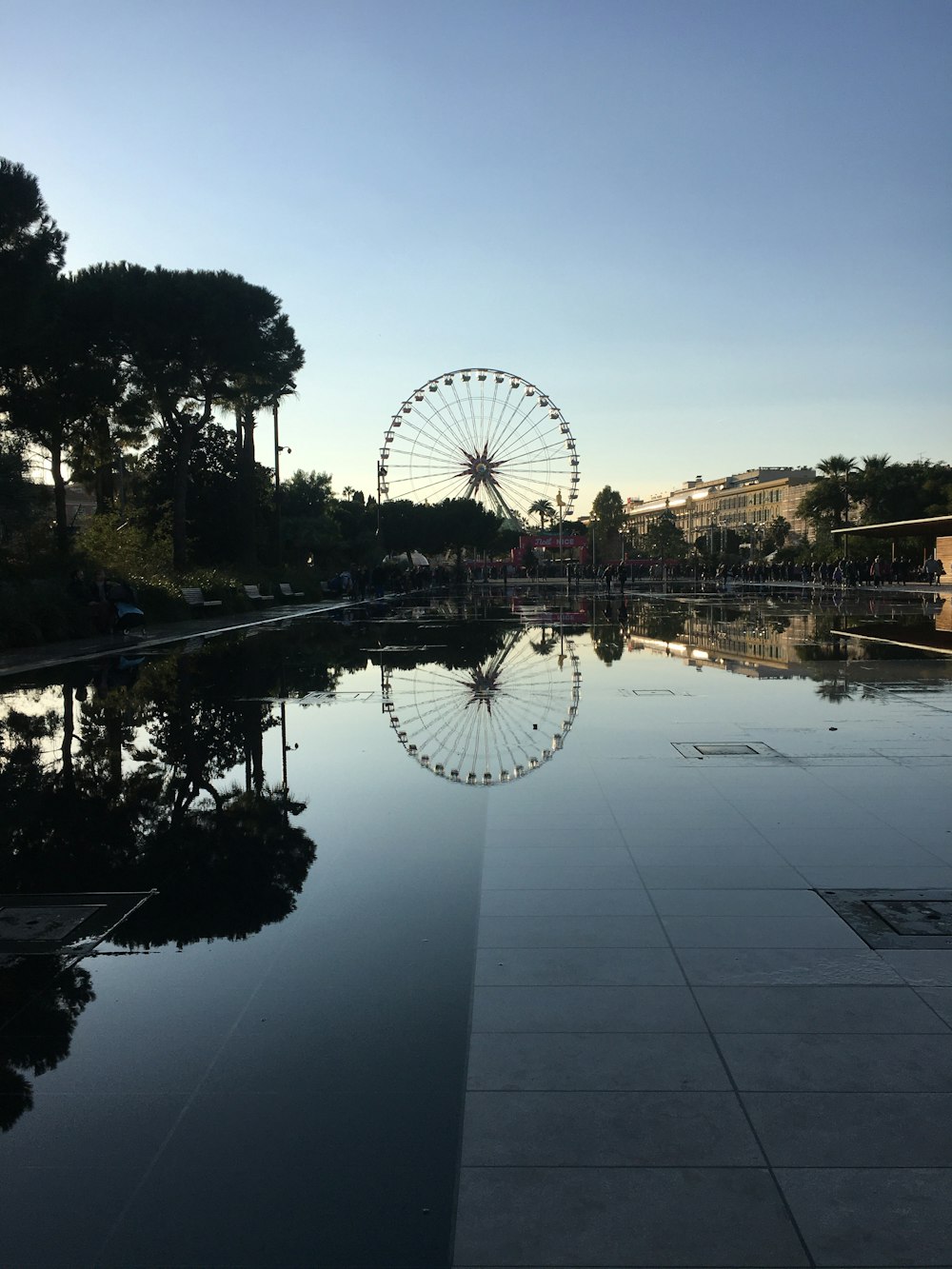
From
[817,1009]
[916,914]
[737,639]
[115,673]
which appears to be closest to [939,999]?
[817,1009]

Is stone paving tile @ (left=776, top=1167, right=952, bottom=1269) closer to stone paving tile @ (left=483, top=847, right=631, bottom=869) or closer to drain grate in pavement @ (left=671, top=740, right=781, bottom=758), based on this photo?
stone paving tile @ (left=483, top=847, right=631, bottom=869)

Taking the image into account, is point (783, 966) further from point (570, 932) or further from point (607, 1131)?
point (607, 1131)

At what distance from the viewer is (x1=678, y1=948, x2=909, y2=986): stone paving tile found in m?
3.90

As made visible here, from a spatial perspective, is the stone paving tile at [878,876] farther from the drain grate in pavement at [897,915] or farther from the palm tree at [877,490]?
the palm tree at [877,490]

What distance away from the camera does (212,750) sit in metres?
8.91

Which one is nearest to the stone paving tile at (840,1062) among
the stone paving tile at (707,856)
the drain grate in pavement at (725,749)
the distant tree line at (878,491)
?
the stone paving tile at (707,856)

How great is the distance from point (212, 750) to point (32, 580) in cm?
1444

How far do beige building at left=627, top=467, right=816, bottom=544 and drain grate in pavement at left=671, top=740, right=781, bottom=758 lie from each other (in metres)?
133

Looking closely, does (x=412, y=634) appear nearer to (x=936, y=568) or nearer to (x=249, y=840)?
(x=249, y=840)

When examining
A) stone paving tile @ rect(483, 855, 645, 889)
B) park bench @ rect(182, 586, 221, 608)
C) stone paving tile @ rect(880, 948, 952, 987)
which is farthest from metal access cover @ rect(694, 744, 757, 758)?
park bench @ rect(182, 586, 221, 608)

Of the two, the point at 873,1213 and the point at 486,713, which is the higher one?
the point at 873,1213

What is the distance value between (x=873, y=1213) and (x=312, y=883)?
3.17 m

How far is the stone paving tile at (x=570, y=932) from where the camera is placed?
4.30 metres

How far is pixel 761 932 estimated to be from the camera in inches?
173
